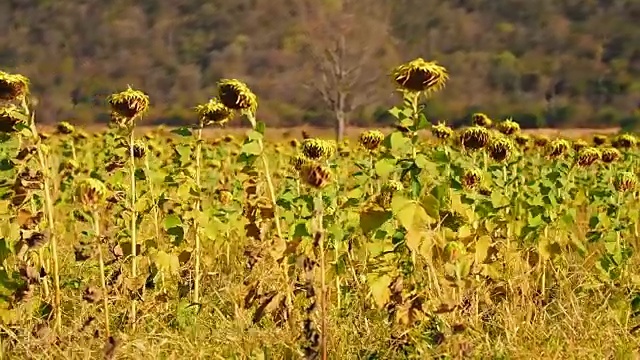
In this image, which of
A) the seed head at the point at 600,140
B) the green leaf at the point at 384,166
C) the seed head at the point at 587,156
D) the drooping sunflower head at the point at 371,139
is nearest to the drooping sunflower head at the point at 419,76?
the green leaf at the point at 384,166

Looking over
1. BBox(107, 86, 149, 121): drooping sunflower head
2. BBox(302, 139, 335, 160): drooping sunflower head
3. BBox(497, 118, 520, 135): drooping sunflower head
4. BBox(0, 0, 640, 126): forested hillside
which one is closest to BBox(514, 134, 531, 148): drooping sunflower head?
BBox(497, 118, 520, 135): drooping sunflower head

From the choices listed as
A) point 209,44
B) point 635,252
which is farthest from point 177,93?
point 635,252

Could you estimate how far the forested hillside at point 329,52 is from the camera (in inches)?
1592

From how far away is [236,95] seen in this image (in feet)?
10.7

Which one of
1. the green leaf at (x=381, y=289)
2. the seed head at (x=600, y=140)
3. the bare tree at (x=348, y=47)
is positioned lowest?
the green leaf at (x=381, y=289)

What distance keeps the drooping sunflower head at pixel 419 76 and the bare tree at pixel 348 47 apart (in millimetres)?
29201

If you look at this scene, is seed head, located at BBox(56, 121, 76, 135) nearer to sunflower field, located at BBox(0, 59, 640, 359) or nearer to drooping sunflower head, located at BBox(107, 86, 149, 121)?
sunflower field, located at BBox(0, 59, 640, 359)

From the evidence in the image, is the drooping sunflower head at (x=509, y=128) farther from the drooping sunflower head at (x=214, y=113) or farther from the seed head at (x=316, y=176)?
the seed head at (x=316, y=176)

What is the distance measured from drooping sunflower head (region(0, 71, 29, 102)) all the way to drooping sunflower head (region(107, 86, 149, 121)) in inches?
12.8

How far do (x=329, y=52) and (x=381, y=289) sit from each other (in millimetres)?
33331

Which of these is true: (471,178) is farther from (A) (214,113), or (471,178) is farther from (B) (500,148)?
(A) (214,113)

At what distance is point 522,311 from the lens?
368cm

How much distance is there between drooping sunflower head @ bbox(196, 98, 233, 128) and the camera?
11.9ft

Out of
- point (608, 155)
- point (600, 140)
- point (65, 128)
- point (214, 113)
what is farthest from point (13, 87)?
point (600, 140)
